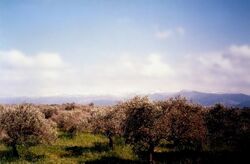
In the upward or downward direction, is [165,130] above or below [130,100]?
below

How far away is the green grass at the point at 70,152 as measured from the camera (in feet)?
120

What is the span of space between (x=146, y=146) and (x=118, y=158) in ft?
12.6

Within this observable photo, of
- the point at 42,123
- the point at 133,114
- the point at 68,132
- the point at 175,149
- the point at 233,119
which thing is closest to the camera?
the point at 133,114

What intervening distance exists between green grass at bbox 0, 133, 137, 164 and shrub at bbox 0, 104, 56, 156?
1.45 metres

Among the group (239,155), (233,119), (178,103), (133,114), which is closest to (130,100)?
(133,114)

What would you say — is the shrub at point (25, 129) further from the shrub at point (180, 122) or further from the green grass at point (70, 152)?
the shrub at point (180, 122)

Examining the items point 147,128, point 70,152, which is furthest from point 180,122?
point 70,152

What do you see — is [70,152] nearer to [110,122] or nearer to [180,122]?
[110,122]

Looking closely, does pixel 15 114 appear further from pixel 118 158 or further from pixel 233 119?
pixel 233 119

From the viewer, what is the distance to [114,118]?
4409cm

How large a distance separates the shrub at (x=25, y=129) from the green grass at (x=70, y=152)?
1.45 metres

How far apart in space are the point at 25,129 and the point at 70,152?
5249 millimetres

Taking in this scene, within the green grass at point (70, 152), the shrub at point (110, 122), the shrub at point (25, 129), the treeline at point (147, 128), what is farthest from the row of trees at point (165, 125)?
the shrub at point (25, 129)

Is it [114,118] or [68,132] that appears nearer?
[114,118]
